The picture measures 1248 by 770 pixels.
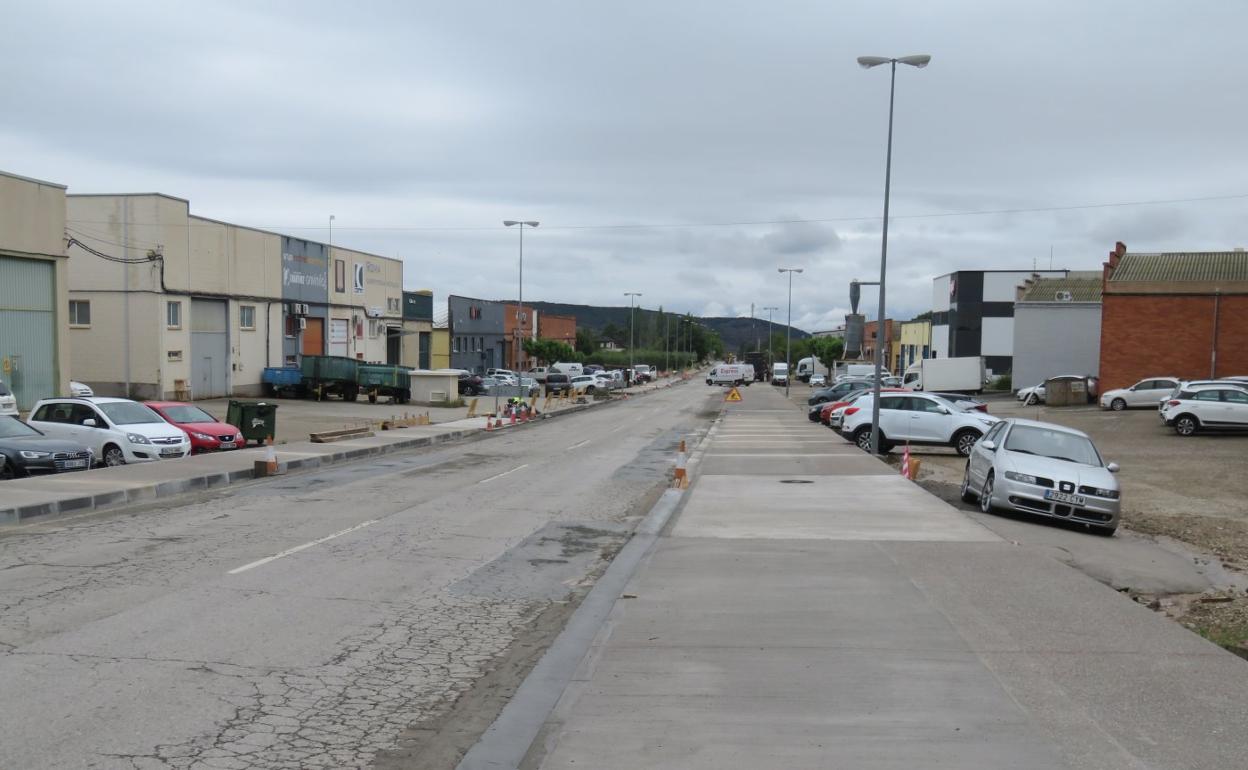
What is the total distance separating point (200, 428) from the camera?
24109 mm

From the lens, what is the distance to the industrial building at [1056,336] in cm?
6519

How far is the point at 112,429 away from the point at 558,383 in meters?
49.8

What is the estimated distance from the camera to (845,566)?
10.3 metres

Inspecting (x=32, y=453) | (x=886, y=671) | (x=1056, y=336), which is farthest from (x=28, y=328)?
(x=1056, y=336)

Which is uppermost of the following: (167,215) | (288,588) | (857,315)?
(167,215)

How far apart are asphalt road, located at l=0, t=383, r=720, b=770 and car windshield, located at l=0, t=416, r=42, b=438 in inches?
189

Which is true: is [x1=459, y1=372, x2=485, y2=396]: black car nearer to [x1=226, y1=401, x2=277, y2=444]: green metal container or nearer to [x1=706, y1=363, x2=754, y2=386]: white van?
[x1=226, y1=401, x2=277, y2=444]: green metal container

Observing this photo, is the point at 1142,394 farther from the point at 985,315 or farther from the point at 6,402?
the point at 985,315

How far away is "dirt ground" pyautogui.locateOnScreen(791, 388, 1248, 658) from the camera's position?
10086 millimetres

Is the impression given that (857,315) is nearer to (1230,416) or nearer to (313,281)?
(1230,416)

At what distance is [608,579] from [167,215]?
40.3 m

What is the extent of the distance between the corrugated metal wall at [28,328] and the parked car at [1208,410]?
3606cm

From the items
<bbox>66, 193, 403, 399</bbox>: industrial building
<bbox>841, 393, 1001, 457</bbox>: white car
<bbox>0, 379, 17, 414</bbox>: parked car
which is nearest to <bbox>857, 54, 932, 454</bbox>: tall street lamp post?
<bbox>841, 393, 1001, 457</bbox>: white car

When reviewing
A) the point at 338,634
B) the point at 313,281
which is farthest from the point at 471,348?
the point at 338,634
